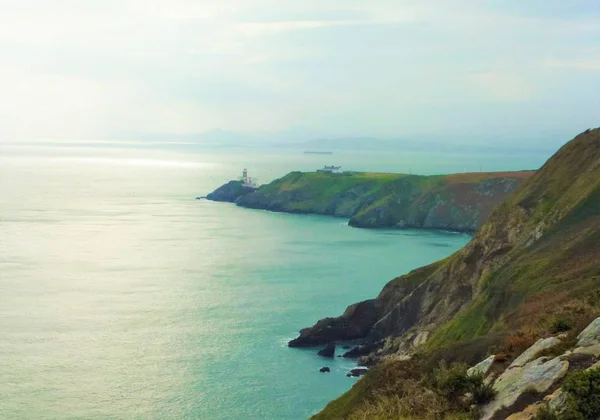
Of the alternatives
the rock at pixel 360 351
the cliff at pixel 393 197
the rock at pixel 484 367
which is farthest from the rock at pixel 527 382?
the cliff at pixel 393 197

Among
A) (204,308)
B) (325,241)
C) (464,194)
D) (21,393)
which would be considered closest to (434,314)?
(204,308)

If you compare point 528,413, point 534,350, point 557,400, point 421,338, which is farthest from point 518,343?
point 421,338

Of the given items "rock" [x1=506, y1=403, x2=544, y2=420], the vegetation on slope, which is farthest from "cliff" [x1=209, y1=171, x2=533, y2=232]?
"rock" [x1=506, y1=403, x2=544, y2=420]

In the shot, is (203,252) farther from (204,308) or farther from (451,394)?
(451,394)

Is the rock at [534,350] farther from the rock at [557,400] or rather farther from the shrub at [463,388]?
the rock at [557,400]

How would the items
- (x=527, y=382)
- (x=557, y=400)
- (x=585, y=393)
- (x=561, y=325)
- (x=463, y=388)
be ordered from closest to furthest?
1. (x=585, y=393)
2. (x=557, y=400)
3. (x=527, y=382)
4. (x=463, y=388)
5. (x=561, y=325)

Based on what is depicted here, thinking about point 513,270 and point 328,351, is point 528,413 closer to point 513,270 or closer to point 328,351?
point 513,270

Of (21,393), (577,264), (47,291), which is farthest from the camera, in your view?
(47,291)

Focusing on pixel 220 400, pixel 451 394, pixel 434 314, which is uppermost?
pixel 451 394
